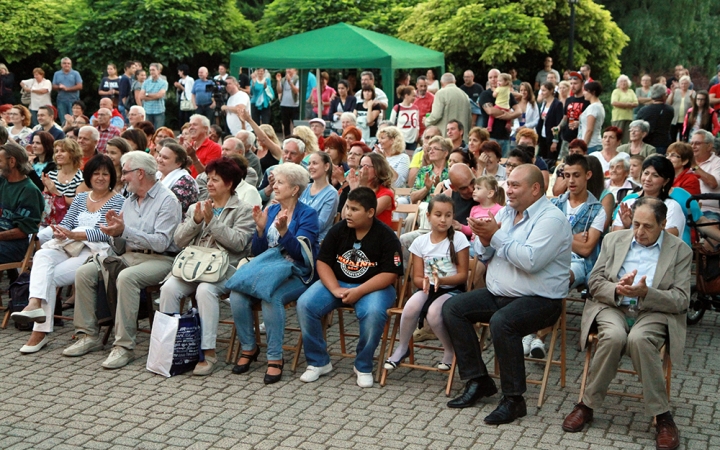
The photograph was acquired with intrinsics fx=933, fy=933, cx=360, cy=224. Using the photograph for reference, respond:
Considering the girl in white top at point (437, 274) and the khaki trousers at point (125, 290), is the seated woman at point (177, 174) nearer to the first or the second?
the khaki trousers at point (125, 290)

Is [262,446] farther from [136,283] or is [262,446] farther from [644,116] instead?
[644,116]

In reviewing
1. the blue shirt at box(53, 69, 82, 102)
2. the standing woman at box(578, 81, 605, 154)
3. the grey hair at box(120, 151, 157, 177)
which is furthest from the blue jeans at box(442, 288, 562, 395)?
the blue shirt at box(53, 69, 82, 102)

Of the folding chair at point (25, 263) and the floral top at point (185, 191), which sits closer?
the floral top at point (185, 191)

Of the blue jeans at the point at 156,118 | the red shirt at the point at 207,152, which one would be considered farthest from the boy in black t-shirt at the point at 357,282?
the blue jeans at the point at 156,118

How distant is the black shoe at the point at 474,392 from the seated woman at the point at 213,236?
1847 millimetres

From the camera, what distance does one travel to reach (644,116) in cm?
1238

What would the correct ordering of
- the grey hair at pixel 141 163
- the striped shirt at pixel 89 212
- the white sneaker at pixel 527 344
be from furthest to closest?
the striped shirt at pixel 89 212, the grey hair at pixel 141 163, the white sneaker at pixel 527 344

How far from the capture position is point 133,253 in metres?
7.21

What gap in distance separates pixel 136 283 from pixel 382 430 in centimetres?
241

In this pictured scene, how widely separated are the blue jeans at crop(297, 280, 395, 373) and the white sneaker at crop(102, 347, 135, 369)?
1.37 m

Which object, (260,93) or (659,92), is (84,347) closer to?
(659,92)

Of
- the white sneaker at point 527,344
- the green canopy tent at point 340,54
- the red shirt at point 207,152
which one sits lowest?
the white sneaker at point 527,344

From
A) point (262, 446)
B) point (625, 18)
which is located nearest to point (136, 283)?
point (262, 446)

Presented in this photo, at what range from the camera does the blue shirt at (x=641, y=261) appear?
19.0ft
